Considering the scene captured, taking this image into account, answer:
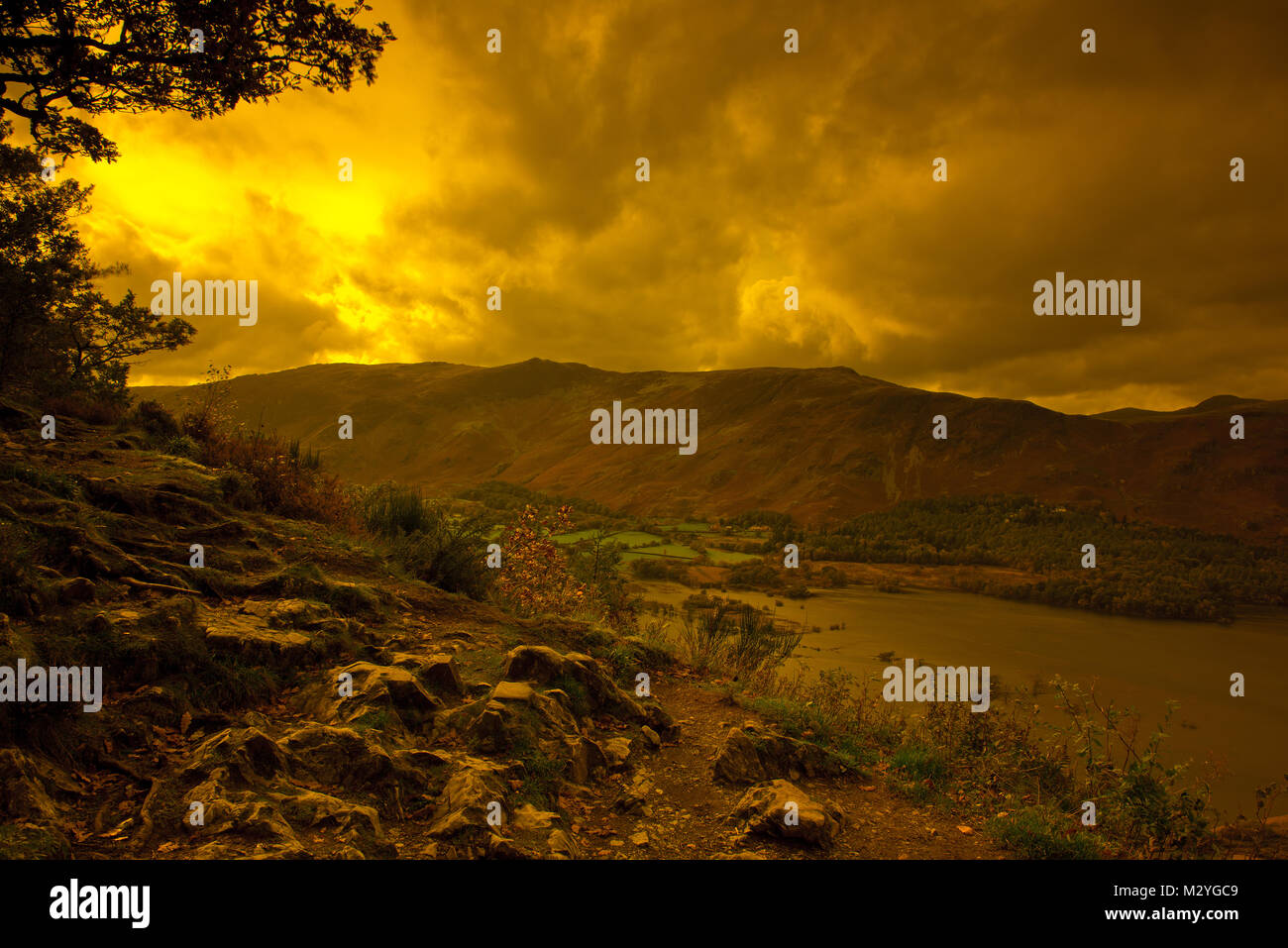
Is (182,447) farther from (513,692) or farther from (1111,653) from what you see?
(1111,653)

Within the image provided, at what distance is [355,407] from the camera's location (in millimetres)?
86062

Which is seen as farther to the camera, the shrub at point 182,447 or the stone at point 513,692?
the shrub at point 182,447

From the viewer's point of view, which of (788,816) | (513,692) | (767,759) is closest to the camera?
(788,816)

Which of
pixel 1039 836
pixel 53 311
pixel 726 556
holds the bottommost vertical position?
pixel 1039 836

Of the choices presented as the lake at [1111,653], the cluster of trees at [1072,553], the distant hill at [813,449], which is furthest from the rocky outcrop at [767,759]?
the cluster of trees at [1072,553]

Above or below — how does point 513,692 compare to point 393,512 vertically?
below

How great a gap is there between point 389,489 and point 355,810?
7.16 meters

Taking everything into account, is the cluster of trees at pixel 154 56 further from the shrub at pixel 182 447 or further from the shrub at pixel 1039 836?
the shrub at pixel 1039 836

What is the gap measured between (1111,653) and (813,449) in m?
27.1

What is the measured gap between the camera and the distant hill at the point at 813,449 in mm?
23016

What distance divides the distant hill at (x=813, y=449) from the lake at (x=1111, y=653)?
390 inches

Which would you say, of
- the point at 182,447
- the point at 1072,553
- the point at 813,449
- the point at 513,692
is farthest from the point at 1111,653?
the point at 813,449

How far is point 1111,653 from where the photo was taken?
11.9 m
